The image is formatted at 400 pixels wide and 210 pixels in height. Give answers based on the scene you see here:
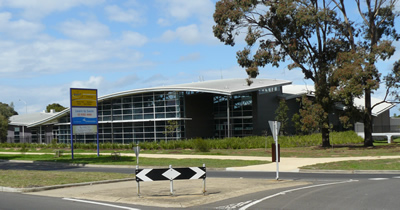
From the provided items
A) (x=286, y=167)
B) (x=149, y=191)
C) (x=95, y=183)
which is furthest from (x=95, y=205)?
(x=286, y=167)

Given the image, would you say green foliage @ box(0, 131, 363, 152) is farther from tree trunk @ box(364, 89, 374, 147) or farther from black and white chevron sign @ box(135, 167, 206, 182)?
black and white chevron sign @ box(135, 167, 206, 182)

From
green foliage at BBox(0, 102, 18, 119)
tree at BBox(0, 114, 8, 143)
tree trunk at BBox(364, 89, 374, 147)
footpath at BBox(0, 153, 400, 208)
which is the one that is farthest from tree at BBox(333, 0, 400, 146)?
green foliage at BBox(0, 102, 18, 119)

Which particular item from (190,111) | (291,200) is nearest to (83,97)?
(190,111)

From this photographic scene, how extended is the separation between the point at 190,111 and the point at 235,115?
530cm

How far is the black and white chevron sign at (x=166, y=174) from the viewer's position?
44.0ft

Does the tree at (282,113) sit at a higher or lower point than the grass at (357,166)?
higher

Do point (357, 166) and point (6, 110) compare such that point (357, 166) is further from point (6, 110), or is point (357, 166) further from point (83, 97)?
point (6, 110)

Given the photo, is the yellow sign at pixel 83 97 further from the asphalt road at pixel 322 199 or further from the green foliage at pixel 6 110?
the green foliage at pixel 6 110

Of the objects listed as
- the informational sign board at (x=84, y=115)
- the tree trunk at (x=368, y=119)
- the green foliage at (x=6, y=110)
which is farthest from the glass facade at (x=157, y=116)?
the green foliage at (x=6, y=110)

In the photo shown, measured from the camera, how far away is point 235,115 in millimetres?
53406

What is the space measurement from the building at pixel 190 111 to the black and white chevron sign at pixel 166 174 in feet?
112

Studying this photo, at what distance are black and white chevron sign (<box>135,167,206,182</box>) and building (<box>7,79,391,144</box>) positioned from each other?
34.1 m

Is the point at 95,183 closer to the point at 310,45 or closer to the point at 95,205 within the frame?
the point at 95,205

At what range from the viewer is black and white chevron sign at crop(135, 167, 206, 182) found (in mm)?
13422
